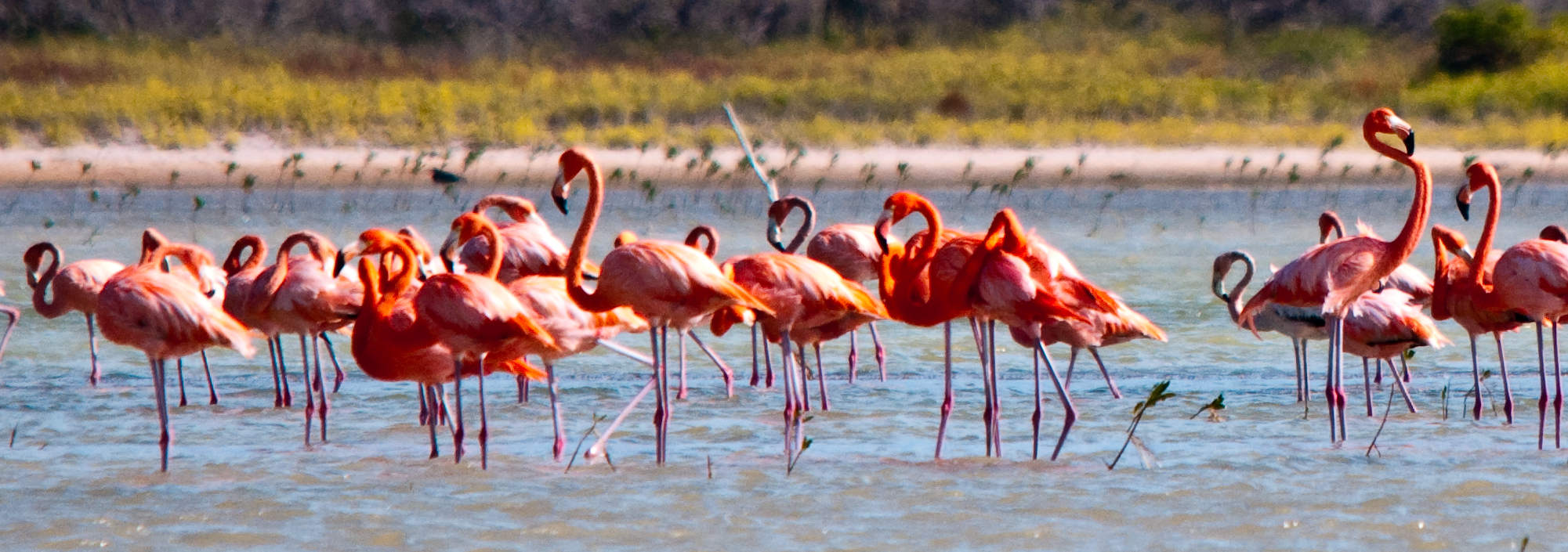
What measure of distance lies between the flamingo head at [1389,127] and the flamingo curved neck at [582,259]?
7.68 feet

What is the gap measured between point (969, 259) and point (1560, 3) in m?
31.0

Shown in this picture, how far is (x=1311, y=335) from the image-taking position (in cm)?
686

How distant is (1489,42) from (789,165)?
13.3m

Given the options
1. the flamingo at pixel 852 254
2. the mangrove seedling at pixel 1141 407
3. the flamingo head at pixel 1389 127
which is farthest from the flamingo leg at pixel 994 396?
the flamingo at pixel 852 254

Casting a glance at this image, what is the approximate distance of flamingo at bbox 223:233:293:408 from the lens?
674cm

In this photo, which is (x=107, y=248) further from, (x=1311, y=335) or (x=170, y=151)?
(x=1311, y=335)

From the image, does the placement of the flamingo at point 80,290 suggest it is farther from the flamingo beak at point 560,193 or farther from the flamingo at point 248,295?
the flamingo beak at point 560,193

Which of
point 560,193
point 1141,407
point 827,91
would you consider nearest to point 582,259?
point 560,193

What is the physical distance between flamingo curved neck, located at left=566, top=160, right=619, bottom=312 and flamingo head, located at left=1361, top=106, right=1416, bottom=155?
7.68ft

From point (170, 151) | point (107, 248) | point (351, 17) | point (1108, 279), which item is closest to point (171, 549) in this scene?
point (1108, 279)

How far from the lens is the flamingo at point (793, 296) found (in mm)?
6238

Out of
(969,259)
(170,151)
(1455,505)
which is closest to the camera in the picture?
(1455,505)

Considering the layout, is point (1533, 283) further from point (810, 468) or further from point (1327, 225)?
point (810, 468)

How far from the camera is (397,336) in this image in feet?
18.8
